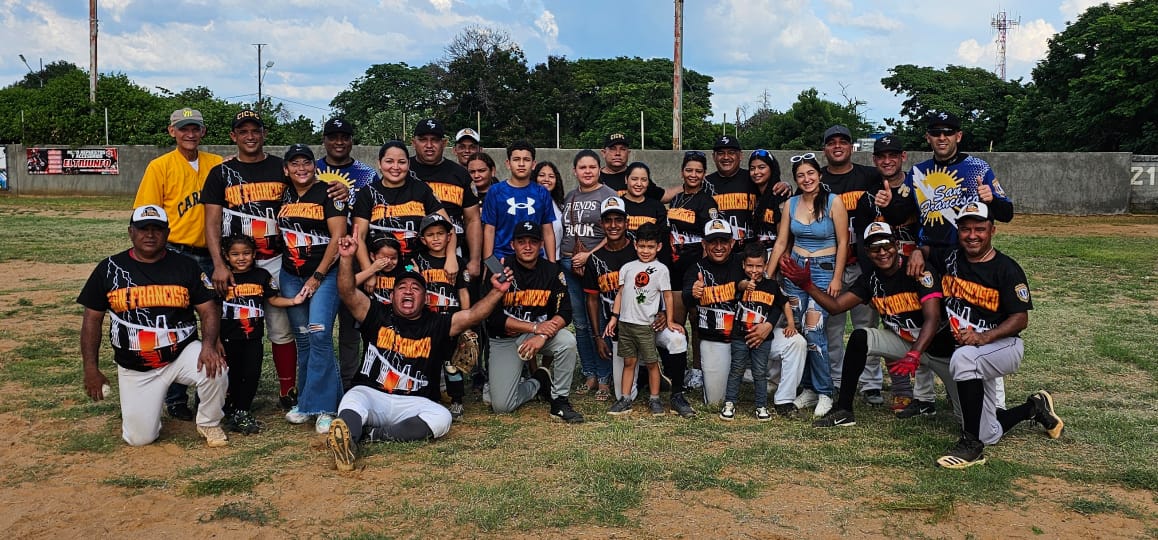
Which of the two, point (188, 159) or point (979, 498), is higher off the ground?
point (188, 159)

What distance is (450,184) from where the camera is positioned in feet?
21.6

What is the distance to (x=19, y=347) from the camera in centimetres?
838

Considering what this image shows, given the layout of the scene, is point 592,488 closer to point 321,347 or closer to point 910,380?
point 321,347

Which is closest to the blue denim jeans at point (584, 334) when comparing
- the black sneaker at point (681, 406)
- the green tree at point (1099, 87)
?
the black sneaker at point (681, 406)

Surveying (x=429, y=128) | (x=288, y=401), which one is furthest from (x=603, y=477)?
(x=429, y=128)

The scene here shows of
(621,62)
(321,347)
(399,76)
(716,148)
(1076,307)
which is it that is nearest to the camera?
(321,347)

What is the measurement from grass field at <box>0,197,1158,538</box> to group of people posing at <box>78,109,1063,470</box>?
0.80 feet

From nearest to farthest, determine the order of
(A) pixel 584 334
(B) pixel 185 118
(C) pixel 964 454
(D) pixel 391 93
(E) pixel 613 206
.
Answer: (C) pixel 964 454 → (B) pixel 185 118 → (E) pixel 613 206 → (A) pixel 584 334 → (D) pixel 391 93

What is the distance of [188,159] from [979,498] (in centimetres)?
563

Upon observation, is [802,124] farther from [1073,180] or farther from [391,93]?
[391,93]

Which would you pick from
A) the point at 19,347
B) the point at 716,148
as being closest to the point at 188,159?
the point at 19,347

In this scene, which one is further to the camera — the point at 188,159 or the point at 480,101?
the point at 480,101

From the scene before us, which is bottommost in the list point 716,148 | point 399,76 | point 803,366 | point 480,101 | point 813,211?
point 803,366

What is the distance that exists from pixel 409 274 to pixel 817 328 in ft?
9.81
